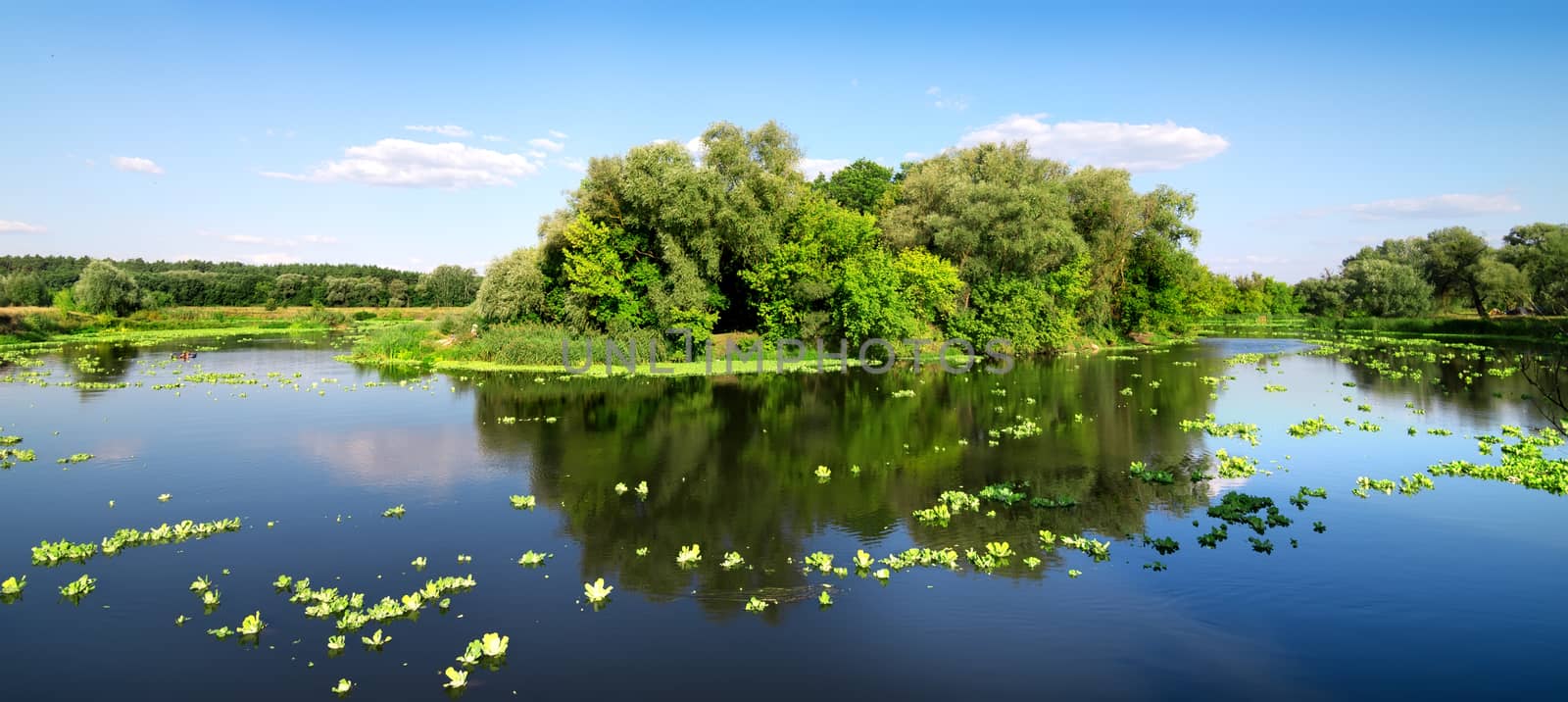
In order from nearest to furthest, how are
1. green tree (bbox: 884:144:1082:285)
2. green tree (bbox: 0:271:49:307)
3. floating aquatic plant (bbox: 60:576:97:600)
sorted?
floating aquatic plant (bbox: 60:576:97:600), green tree (bbox: 884:144:1082:285), green tree (bbox: 0:271:49:307)

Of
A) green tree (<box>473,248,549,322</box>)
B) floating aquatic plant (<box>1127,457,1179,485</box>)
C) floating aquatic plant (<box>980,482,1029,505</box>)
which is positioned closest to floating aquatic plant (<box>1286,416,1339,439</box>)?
floating aquatic plant (<box>1127,457,1179,485</box>)

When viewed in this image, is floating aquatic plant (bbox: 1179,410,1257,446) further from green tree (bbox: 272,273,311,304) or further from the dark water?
green tree (bbox: 272,273,311,304)

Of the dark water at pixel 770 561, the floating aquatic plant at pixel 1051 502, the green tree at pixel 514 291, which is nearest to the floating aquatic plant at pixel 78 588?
the dark water at pixel 770 561

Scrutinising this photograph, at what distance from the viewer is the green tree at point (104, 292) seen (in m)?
85.1

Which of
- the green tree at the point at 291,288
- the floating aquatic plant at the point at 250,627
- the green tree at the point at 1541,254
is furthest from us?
the green tree at the point at 291,288

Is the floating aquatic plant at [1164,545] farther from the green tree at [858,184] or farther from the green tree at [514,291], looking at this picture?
the green tree at [858,184]

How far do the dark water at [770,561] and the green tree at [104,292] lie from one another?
75.6m

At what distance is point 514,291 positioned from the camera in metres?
47.5

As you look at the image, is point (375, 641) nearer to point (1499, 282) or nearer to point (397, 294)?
point (1499, 282)

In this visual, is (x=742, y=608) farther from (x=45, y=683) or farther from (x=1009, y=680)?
(x=45, y=683)

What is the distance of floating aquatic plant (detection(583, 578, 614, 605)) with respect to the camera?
1145 cm

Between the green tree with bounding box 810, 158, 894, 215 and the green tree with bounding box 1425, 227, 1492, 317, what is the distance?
6515 cm

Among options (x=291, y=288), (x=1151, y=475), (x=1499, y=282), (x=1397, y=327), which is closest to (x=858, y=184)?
(x=1397, y=327)

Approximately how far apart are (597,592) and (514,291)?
3918cm
